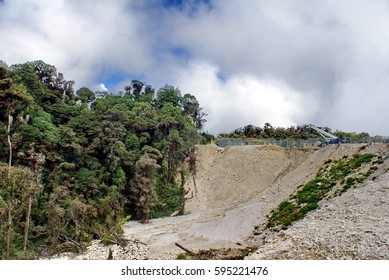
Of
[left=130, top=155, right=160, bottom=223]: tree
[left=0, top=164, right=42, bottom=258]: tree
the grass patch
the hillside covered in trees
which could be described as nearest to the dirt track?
the grass patch

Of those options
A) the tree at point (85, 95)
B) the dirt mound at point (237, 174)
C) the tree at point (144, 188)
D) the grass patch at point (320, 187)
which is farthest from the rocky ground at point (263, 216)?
the tree at point (85, 95)

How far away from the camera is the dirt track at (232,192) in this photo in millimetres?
30797

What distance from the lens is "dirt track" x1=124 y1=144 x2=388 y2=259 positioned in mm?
30797

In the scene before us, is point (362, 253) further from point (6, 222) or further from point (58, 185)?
point (58, 185)

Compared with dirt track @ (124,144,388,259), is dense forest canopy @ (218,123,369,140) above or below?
above

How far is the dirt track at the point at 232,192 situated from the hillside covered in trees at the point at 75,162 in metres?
2.65

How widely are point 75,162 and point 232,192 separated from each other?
18.8 m

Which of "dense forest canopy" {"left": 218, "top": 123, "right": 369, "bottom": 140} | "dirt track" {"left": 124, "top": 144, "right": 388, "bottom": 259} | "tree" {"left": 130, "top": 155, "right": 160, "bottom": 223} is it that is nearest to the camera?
"dirt track" {"left": 124, "top": 144, "right": 388, "bottom": 259}

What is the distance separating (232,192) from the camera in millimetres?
45719

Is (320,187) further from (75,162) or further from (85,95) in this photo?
(85,95)

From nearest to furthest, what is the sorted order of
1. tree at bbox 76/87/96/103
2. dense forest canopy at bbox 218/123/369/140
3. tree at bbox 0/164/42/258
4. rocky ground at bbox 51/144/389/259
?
rocky ground at bbox 51/144/389/259 → tree at bbox 0/164/42/258 → tree at bbox 76/87/96/103 → dense forest canopy at bbox 218/123/369/140

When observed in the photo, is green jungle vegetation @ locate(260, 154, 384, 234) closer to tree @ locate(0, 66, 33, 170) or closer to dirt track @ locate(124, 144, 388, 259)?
dirt track @ locate(124, 144, 388, 259)

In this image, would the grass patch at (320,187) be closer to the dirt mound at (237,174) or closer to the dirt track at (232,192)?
the dirt track at (232,192)

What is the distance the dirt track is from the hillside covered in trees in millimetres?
2651
